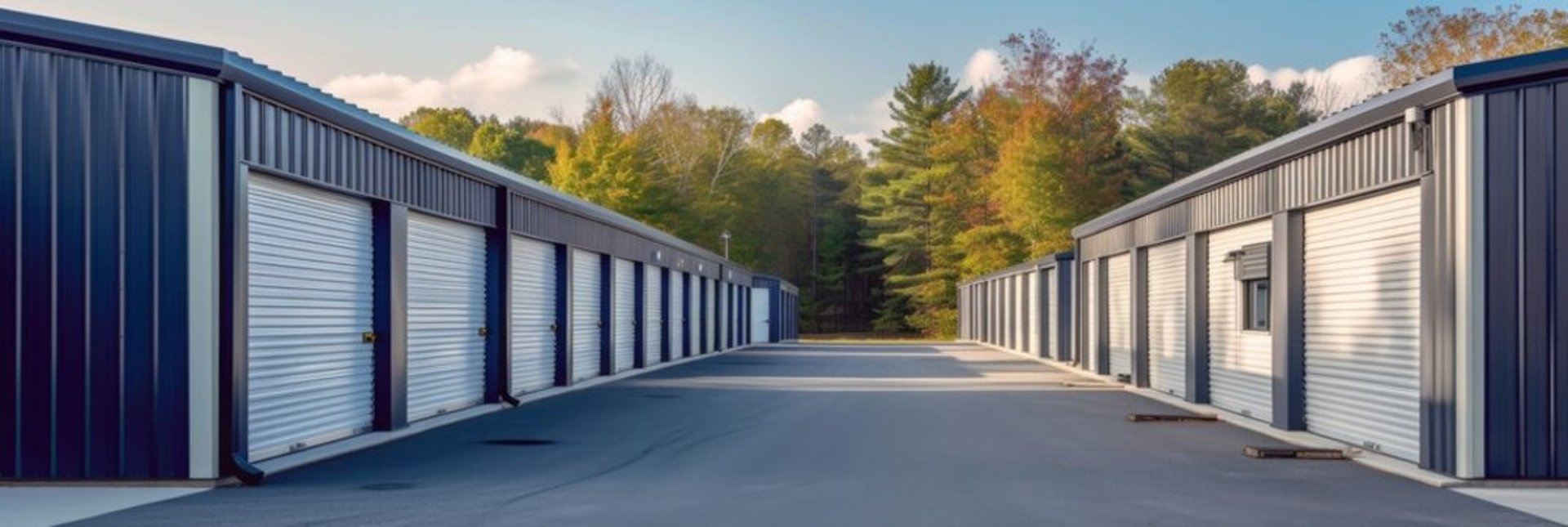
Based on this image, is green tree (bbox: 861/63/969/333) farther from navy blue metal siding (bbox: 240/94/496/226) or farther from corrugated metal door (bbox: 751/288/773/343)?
navy blue metal siding (bbox: 240/94/496/226)

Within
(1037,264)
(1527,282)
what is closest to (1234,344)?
(1527,282)

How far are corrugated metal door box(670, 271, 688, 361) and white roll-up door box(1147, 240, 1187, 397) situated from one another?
14.5m

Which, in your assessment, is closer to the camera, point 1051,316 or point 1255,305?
point 1255,305

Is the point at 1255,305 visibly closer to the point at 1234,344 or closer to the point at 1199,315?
the point at 1234,344

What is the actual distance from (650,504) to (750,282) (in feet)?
142

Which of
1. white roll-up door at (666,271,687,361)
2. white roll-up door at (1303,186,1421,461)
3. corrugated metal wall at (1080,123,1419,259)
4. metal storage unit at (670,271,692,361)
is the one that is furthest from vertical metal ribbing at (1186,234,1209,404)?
metal storage unit at (670,271,692,361)

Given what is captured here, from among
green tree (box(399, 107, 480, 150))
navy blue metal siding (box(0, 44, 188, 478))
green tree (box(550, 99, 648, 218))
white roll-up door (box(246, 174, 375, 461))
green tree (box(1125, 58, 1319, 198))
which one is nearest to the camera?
navy blue metal siding (box(0, 44, 188, 478))

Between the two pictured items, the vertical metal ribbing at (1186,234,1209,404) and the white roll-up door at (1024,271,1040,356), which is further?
the white roll-up door at (1024,271,1040,356)

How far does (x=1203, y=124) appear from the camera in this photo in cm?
6053

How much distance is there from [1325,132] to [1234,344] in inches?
189

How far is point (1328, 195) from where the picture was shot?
13305 mm

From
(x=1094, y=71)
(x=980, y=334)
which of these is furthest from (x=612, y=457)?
(x=1094, y=71)

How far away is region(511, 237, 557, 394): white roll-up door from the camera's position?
19.5 meters

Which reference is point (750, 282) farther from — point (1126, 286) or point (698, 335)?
point (1126, 286)
